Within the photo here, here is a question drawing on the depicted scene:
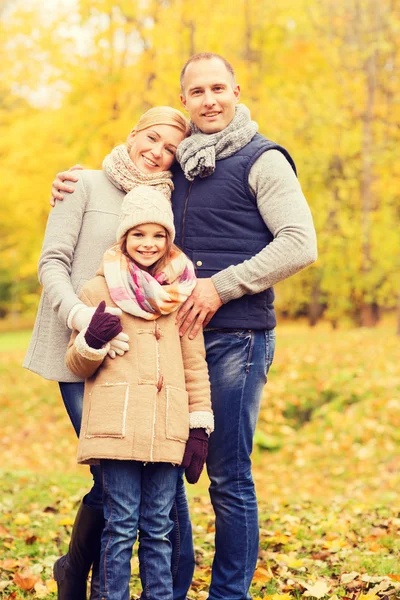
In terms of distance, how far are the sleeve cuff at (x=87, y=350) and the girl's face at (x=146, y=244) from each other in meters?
0.39

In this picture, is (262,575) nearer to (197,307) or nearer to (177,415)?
(177,415)

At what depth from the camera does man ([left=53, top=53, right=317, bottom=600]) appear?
3.21 meters

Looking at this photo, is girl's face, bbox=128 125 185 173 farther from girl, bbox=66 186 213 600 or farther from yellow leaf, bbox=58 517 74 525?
yellow leaf, bbox=58 517 74 525

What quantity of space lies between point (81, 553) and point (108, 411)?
94 cm

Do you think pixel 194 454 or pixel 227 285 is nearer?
pixel 194 454

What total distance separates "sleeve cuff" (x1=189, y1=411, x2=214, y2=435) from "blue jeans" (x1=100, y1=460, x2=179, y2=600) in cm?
19

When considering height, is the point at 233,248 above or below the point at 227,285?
above

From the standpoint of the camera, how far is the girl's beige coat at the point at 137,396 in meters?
2.88

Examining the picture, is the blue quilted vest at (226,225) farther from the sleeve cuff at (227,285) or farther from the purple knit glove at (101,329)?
the purple knit glove at (101,329)

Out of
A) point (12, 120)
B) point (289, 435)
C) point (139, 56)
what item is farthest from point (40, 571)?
point (12, 120)

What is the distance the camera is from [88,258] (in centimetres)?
331

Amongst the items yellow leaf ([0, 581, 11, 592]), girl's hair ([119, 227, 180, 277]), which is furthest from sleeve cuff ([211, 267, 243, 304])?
yellow leaf ([0, 581, 11, 592])

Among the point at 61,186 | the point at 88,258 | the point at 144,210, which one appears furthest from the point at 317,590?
the point at 61,186

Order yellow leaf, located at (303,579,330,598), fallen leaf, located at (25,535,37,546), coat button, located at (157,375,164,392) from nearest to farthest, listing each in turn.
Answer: coat button, located at (157,375,164,392) → yellow leaf, located at (303,579,330,598) → fallen leaf, located at (25,535,37,546)
